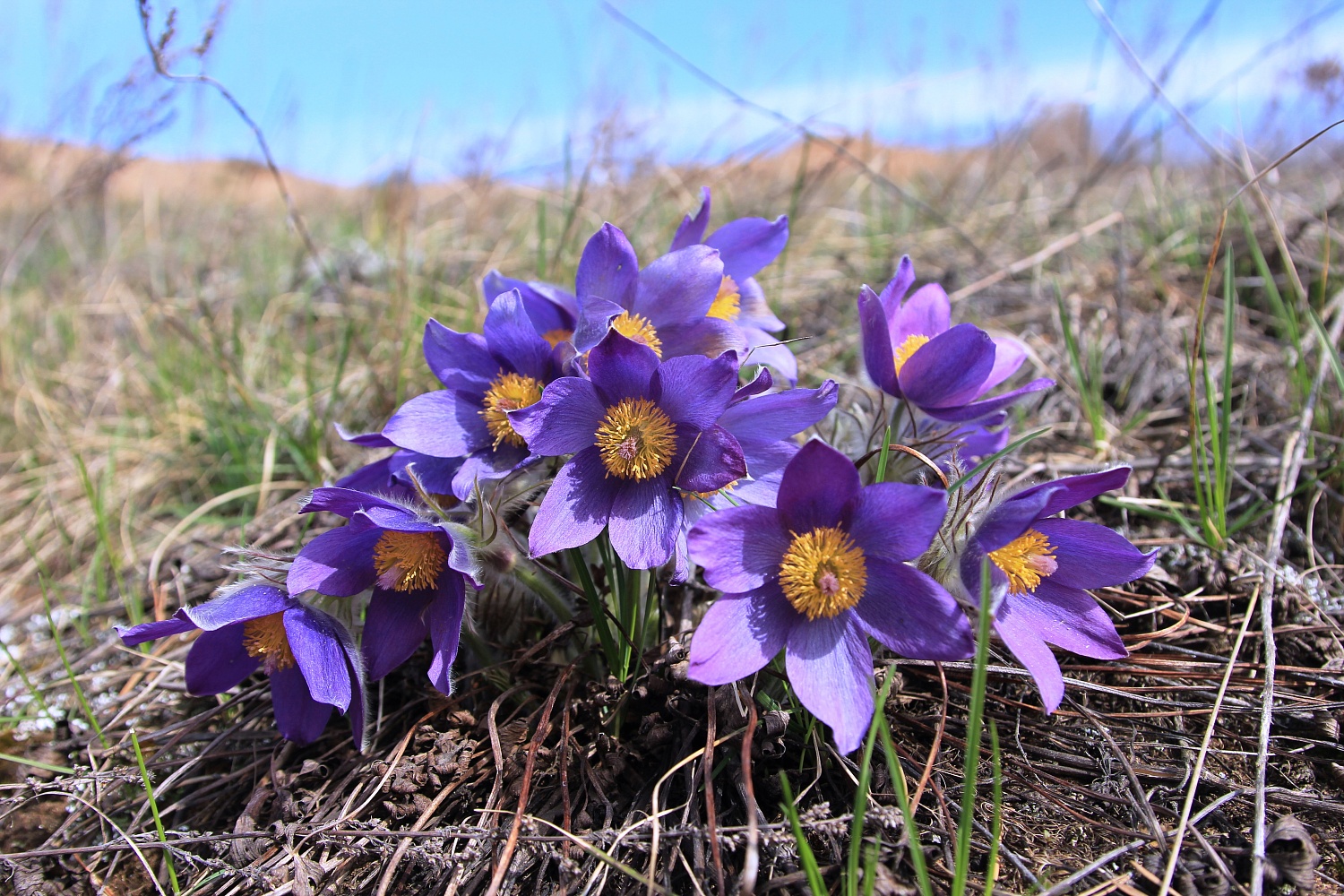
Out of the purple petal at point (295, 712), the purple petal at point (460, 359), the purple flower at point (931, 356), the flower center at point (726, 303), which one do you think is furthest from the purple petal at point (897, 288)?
the purple petal at point (295, 712)

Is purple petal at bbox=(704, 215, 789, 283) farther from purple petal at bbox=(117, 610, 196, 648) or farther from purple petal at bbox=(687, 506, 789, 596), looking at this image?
purple petal at bbox=(117, 610, 196, 648)

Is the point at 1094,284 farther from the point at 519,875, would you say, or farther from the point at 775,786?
the point at 519,875

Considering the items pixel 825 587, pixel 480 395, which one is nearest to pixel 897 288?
pixel 825 587

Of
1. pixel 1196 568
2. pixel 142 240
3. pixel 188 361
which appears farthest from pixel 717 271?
pixel 142 240

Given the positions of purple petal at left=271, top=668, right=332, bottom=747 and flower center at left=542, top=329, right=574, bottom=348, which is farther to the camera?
flower center at left=542, top=329, right=574, bottom=348

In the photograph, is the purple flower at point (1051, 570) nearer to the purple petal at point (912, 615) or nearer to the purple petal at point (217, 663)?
the purple petal at point (912, 615)

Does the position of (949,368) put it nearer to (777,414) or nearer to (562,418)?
(777,414)

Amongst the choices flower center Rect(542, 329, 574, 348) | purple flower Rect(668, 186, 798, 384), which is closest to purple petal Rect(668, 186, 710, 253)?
purple flower Rect(668, 186, 798, 384)
